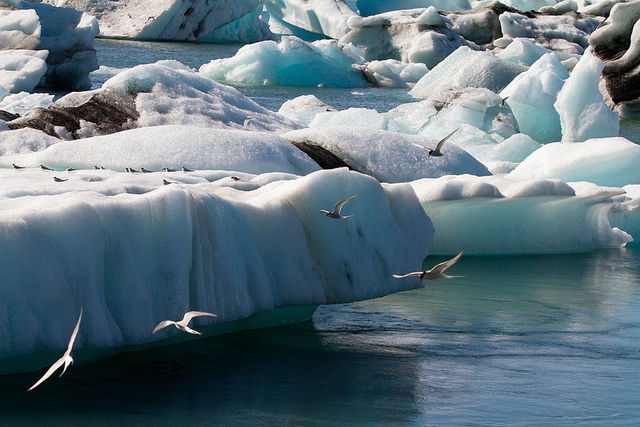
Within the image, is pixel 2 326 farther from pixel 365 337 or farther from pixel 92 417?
pixel 365 337

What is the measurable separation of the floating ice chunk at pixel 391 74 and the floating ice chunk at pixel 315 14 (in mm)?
12718

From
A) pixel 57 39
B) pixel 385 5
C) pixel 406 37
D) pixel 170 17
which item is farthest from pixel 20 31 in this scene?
pixel 385 5

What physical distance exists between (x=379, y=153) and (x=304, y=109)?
22.9ft

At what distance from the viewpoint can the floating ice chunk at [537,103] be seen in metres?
16.3

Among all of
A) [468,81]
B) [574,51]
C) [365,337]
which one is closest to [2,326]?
[365,337]

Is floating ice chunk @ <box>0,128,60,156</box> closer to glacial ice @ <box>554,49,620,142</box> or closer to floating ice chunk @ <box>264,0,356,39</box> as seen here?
glacial ice @ <box>554,49,620,142</box>

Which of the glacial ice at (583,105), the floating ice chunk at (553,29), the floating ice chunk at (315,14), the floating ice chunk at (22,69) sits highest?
the glacial ice at (583,105)

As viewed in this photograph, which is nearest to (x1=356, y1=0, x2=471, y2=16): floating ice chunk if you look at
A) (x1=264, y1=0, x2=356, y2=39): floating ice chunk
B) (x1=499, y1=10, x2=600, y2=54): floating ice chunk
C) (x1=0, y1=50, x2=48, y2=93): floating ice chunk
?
(x1=264, y1=0, x2=356, y2=39): floating ice chunk

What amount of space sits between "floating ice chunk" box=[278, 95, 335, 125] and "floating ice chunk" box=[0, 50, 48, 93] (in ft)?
19.8

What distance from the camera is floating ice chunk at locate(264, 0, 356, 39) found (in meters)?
41.8

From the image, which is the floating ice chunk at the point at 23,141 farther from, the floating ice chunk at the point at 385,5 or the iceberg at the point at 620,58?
the floating ice chunk at the point at 385,5

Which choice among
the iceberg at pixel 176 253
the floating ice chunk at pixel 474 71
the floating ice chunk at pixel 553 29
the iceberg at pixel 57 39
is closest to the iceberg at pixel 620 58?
the floating ice chunk at pixel 474 71

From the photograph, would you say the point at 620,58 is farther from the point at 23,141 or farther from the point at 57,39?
the point at 23,141

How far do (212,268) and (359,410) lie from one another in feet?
3.30
